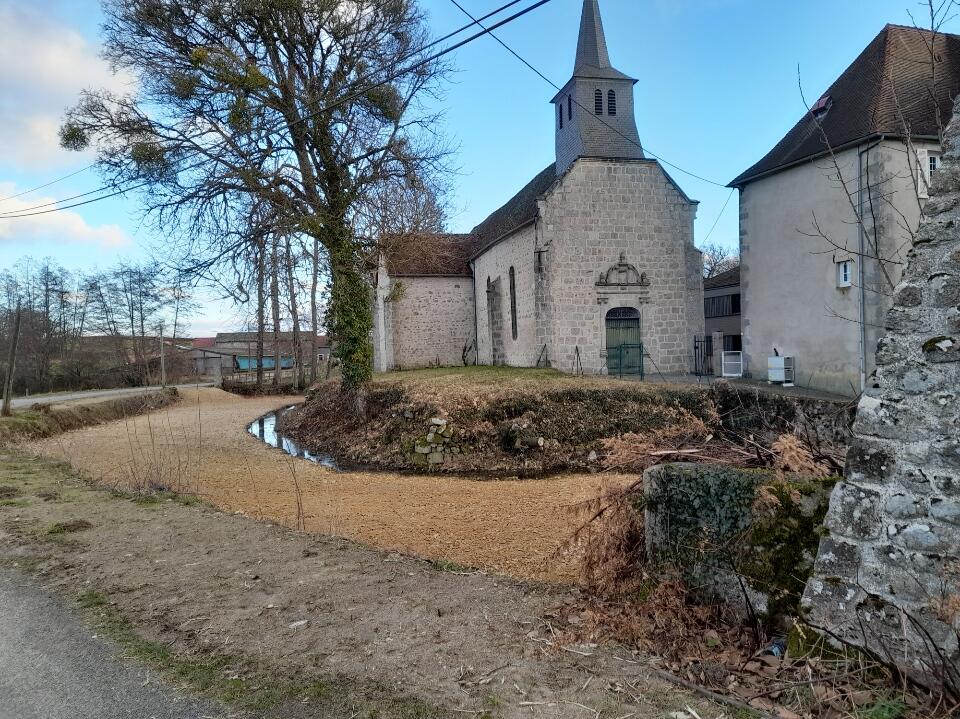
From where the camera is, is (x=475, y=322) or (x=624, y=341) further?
(x=475, y=322)

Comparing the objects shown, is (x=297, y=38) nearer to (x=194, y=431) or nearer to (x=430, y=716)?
(x=194, y=431)

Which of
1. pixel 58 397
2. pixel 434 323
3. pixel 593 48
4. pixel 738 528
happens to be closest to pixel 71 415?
pixel 58 397

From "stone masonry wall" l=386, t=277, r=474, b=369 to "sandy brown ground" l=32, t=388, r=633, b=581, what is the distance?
47.8 ft

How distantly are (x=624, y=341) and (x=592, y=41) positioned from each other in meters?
11.6

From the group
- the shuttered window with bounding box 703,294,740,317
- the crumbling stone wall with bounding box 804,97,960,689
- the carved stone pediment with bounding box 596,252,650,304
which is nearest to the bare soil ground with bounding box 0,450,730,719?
the crumbling stone wall with bounding box 804,97,960,689

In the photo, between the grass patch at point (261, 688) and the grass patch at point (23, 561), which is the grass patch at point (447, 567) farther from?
the grass patch at point (23, 561)

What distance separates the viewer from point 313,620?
371cm

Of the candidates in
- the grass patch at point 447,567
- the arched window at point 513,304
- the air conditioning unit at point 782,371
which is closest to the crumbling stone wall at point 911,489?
the grass patch at point 447,567

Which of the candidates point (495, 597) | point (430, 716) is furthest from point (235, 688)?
point (495, 597)

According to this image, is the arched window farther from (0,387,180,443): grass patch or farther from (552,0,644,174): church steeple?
(0,387,180,443): grass patch

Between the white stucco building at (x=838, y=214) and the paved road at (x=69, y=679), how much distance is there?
14.1m

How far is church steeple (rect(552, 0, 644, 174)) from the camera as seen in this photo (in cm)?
2194

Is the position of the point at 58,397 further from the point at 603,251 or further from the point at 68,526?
the point at 68,526

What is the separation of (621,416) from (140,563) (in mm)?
11453
